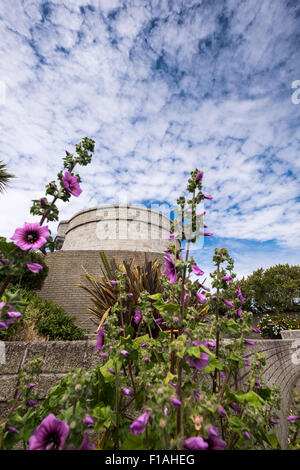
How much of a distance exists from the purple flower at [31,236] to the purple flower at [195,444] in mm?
1120

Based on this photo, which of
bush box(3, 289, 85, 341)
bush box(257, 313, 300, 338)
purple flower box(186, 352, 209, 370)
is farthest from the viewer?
bush box(257, 313, 300, 338)

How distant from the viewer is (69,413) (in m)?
0.98

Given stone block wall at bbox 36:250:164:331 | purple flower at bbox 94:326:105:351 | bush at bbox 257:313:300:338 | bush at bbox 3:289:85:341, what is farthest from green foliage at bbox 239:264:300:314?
purple flower at bbox 94:326:105:351

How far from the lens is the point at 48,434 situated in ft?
3.10

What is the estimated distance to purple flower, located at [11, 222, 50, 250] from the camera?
121 cm

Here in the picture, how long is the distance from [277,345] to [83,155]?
4.99 metres

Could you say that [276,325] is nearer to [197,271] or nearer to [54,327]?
[54,327]

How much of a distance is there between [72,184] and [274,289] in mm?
28493

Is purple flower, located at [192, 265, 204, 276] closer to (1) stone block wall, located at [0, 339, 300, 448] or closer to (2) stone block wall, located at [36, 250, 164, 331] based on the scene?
(1) stone block wall, located at [0, 339, 300, 448]

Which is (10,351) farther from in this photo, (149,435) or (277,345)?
(277,345)

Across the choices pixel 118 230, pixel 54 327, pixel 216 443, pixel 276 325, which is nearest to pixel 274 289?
pixel 276 325

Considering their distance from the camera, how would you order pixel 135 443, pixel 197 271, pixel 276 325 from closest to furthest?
pixel 135 443, pixel 197 271, pixel 276 325

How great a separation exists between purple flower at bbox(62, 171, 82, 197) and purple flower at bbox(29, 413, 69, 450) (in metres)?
1.24
